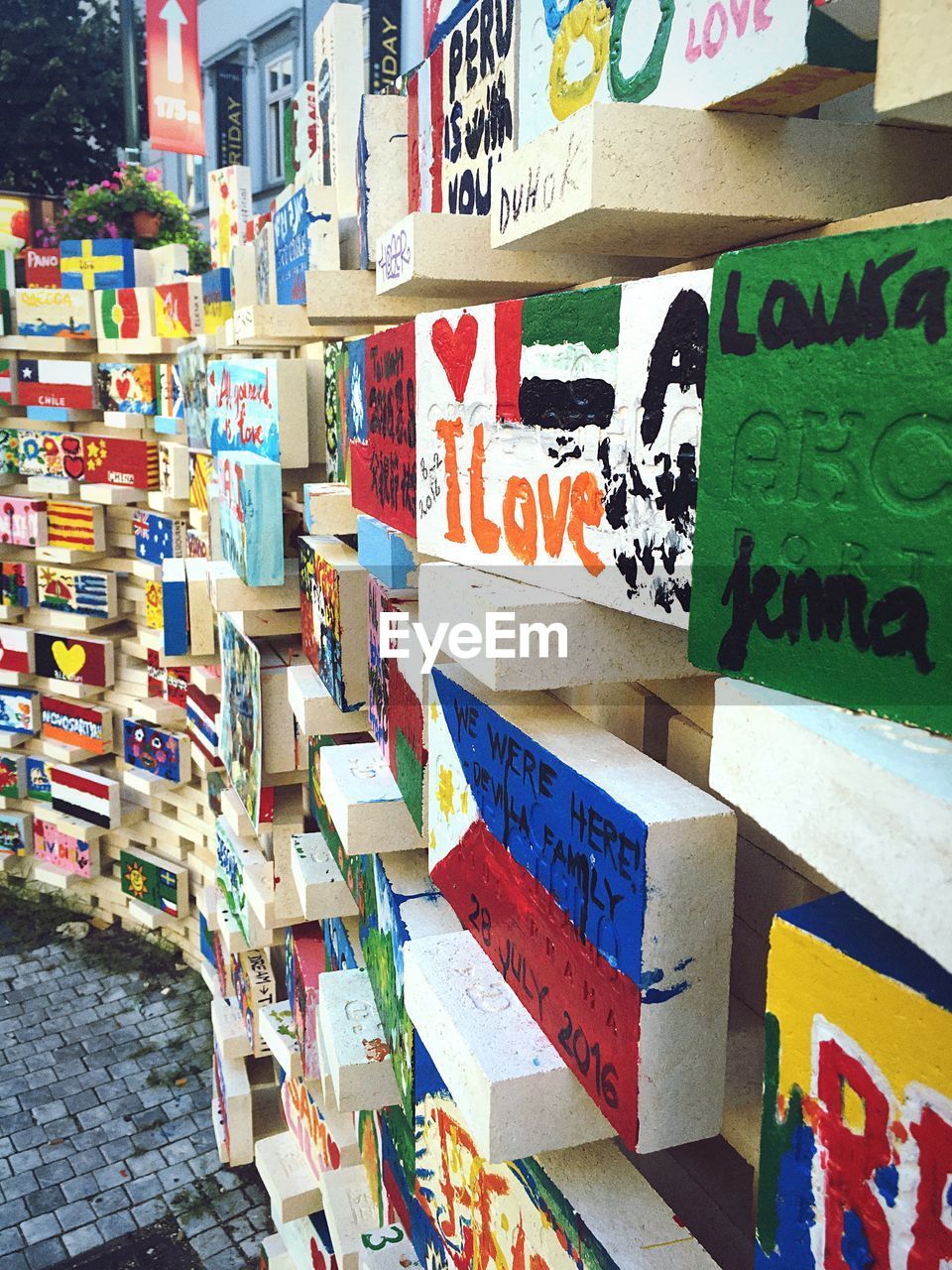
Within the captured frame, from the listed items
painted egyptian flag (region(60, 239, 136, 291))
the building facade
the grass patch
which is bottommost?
the grass patch

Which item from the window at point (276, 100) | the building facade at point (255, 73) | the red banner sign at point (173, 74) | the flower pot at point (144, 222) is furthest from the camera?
the window at point (276, 100)

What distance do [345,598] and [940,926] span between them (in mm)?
2193

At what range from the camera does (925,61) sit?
80cm

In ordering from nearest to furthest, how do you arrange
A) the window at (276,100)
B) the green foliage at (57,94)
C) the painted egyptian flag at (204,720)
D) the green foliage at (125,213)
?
the painted egyptian flag at (204,720), the green foliage at (125,213), the green foliage at (57,94), the window at (276,100)

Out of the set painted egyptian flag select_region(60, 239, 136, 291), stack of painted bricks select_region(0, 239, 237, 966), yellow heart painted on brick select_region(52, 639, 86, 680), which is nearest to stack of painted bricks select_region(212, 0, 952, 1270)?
stack of painted bricks select_region(0, 239, 237, 966)

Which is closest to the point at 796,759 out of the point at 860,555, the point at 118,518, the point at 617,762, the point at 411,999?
the point at 860,555

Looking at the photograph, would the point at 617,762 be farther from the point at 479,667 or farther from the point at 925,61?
the point at 925,61

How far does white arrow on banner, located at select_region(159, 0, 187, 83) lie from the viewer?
11430 mm

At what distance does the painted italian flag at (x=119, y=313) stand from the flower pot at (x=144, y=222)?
6.15 ft

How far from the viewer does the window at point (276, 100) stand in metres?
15.1

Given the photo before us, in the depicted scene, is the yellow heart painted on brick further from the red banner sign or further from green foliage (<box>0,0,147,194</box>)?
green foliage (<box>0,0,147,194</box>)

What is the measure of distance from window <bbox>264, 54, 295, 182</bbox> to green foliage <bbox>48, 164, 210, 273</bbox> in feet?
21.3

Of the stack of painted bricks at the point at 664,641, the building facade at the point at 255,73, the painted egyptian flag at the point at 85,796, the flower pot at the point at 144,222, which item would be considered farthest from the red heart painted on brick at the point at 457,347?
the building facade at the point at 255,73

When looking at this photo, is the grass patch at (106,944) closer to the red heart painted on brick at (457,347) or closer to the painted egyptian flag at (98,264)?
the painted egyptian flag at (98,264)
